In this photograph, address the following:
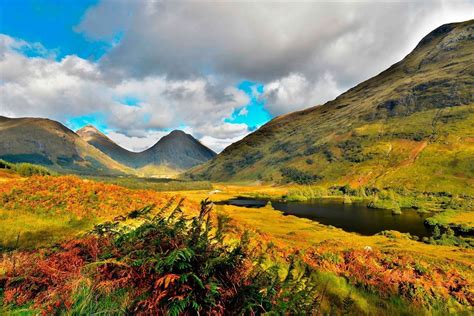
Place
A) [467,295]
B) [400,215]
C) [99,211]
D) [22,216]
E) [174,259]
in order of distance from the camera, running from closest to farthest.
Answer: [174,259], [467,295], [22,216], [99,211], [400,215]

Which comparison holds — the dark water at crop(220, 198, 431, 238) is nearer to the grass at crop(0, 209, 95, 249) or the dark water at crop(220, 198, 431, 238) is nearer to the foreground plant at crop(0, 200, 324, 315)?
the grass at crop(0, 209, 95, 249)

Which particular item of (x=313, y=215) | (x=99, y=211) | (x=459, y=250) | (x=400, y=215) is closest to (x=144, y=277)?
(x=99, y=211)

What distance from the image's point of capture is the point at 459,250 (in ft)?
228

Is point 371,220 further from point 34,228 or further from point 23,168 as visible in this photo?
point 34,228

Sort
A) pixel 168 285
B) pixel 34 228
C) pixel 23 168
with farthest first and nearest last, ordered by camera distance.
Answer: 1. pixel 23 168
2. pixel 34 228
3. pixel 168 285

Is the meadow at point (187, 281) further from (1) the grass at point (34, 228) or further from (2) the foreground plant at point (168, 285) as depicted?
(1) the grass at point (34, 228)

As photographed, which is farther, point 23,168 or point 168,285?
point 23,168

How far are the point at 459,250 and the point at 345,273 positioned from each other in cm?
7369

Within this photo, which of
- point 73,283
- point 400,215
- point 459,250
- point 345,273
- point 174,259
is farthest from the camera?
point 400,215

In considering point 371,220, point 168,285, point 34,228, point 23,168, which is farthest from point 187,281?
point 371,220

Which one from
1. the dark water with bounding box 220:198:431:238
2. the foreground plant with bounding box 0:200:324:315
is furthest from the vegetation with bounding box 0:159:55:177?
the dark water with bounding box 220:198:431:238

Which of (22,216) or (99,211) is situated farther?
(99,211)

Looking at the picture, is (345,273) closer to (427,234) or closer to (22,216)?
(22,216)

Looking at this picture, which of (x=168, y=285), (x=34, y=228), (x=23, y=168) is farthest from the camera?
(x=23, y=168)
